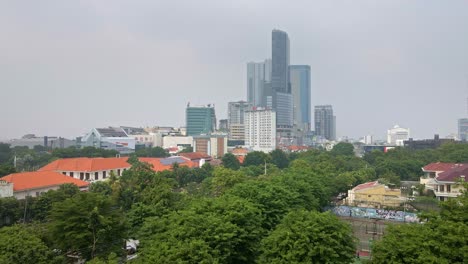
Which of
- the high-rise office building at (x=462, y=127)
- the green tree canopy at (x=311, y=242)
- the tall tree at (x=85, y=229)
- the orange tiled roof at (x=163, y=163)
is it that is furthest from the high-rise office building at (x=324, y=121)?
the green tree canopy at (x=311, y=242)

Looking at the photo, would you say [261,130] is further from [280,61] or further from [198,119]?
[280,61]

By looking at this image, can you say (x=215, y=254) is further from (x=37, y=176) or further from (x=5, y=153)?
(x=5, y=153)

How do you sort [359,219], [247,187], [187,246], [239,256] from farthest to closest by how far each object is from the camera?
1. [359,219]
2. [247,187]
3. [239,256]
4. [187,246]

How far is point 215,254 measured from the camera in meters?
9.88

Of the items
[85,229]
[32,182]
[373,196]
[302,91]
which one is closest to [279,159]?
[373,196]

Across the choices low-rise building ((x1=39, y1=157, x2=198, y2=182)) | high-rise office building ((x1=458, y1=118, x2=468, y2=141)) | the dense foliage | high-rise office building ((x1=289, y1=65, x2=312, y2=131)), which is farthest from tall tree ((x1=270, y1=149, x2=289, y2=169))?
high-rise office building ((x1=289, y1=65, x2=312, y2=131))

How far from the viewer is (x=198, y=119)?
100562mm

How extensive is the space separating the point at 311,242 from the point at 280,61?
500ft

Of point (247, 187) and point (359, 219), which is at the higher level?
point (247, 187)

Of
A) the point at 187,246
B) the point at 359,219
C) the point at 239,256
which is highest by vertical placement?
the point at 187,246

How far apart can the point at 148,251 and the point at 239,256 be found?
105 inches

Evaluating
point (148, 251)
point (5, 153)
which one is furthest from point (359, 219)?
point (5, 153)

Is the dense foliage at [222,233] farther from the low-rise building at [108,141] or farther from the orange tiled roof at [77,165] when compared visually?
the low-rise building at [108,141]

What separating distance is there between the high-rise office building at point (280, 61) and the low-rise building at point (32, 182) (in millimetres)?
127379
